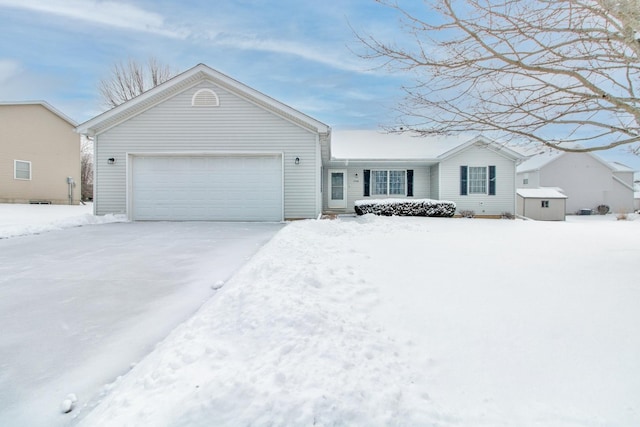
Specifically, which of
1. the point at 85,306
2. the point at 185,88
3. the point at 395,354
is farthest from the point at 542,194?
the point at 85,306

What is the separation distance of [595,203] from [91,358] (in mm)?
31169

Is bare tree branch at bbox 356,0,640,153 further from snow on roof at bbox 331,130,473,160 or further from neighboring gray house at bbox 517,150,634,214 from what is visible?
neighboring gray house at bbox 517,150,634,214

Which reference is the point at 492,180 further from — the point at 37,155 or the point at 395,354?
the point at 37,155

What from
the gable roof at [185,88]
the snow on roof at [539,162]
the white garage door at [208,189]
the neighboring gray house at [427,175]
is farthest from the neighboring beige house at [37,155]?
the snow on roof at [539,162]

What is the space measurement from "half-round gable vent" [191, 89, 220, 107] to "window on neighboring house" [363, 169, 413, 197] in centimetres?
857

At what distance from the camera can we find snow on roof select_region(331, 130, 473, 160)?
16.6 metres

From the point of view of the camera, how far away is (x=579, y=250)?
614 centimetres

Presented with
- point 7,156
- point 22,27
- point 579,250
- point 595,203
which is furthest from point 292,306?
point 595,203

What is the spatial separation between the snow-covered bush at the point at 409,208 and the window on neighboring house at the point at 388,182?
1999mm

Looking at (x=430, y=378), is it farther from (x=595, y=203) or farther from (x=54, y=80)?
(x=595, y=203)

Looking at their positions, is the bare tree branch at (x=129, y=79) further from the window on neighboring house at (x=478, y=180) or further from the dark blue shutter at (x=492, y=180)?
the dark blue shutter at (x=492, y=180)

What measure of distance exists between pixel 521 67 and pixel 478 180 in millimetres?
11862

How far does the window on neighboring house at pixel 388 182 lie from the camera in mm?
16984

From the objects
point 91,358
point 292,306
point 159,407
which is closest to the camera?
point 159,407
